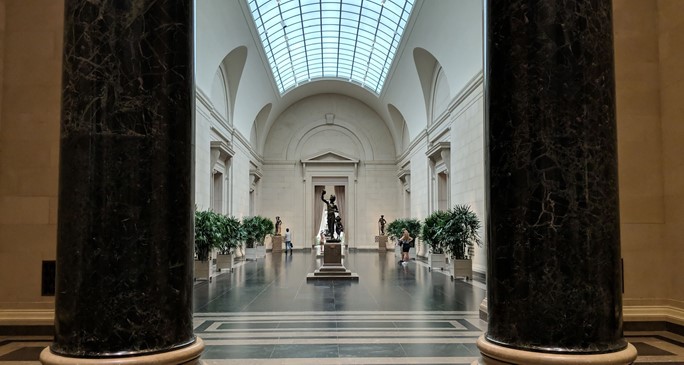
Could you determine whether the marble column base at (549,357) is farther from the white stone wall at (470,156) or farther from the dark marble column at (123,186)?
the white stone wall at (470,156)

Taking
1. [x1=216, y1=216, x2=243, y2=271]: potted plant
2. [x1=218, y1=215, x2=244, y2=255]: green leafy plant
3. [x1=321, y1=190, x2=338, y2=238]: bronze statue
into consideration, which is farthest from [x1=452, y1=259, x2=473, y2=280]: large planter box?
[x1=216, y1=216, x2=243, y2=271]: potted plant

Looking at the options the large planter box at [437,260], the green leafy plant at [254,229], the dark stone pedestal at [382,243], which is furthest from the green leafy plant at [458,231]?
the dark stone pedestal at [382,243]

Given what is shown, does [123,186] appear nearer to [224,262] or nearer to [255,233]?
[224,262]

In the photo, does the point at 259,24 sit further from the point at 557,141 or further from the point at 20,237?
the point at 557,141

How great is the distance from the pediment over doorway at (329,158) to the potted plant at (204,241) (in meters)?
22.7

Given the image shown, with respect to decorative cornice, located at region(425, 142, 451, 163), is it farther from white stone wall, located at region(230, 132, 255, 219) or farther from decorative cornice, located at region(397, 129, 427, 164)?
white stone wall, located at region(230, 132, 255, 219)

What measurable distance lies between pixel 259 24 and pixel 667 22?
64.4 feet

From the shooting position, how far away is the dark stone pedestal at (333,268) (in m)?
15.3

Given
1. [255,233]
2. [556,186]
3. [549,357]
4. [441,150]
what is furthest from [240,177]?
[549,357]

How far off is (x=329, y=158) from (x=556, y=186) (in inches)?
1366

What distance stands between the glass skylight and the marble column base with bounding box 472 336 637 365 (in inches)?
827

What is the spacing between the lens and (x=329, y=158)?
1480 inches

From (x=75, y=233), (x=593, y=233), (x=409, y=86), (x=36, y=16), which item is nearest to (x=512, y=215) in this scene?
(x=593, y=233)

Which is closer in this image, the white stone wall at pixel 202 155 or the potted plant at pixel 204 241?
the potted plant at pixel 204 241
